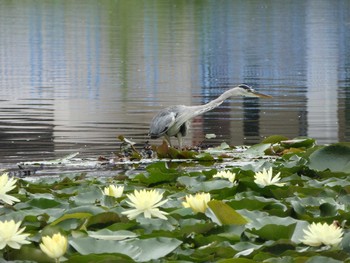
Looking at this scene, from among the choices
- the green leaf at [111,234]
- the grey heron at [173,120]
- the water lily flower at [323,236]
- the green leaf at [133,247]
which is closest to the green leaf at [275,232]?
the water lily flower at [323,236]

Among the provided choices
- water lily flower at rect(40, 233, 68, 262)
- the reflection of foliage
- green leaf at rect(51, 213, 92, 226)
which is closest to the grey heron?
the reflection of foliage

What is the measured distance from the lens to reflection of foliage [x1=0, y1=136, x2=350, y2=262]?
399 centimetres

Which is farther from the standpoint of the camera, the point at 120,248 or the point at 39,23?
the point at 39,23

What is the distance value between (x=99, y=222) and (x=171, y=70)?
63.7ft

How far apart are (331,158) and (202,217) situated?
2.26 meters

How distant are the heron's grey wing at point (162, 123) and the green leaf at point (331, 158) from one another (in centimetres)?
306

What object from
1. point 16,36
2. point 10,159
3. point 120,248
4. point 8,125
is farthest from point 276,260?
point 16,36

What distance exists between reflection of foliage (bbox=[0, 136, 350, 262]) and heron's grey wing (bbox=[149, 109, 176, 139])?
2867 millimetres

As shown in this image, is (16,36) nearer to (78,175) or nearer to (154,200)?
(78,175)

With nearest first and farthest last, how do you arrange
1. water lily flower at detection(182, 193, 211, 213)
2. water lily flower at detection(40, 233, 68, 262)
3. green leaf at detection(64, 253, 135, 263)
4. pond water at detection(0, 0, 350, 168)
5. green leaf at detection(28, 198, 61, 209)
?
water lily flower at detection(40, 233, 68, 262)
green leaf at detection(64, 253, 135, 263)
water lily flower at detection(182, 193, 211, 213)
green leaf at detection(28, 198, 61, 209)
pond water at detection(0, 0, 350, 168)

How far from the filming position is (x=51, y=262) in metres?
3.90

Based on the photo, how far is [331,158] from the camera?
6703 mm

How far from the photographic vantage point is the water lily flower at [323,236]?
3.95 m

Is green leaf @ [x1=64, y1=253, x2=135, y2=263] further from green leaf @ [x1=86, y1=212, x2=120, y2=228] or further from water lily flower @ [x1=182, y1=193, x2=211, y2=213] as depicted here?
water lily flower @ [x1=182, y1=193, x2=211, y2=213]
